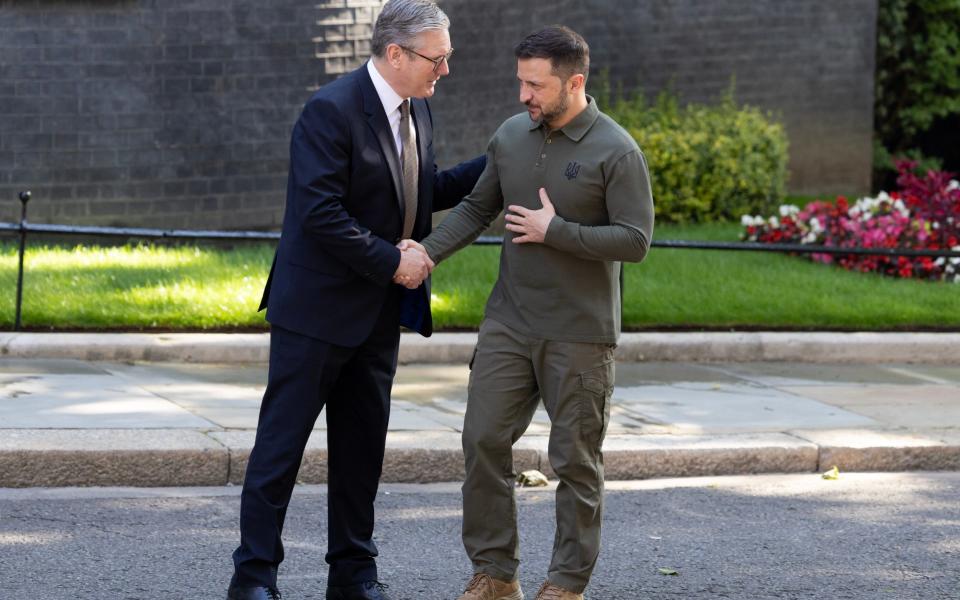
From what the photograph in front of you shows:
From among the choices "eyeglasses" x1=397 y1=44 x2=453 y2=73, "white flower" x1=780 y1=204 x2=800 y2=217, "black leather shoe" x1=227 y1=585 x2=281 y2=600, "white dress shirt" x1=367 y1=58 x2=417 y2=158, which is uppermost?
"eyeglasses" x1=397 y1=44 x2=453 y2=73

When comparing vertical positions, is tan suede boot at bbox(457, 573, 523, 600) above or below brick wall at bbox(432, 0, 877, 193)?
below

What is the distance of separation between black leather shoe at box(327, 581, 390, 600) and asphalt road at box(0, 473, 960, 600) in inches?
5.8

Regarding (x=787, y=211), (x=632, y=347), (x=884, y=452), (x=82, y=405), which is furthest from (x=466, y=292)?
(x=787, y=211)

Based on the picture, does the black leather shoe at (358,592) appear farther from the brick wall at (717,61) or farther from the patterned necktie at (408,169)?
the brick wall at (717,61)

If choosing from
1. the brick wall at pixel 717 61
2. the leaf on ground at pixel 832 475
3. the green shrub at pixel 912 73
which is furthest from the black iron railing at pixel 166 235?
the green shrub at pixel 912 73

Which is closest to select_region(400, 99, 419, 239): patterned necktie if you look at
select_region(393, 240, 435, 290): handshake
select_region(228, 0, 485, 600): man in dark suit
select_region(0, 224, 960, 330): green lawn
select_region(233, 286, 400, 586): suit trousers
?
select_region(228, 0, 485, 600): man in dark suit

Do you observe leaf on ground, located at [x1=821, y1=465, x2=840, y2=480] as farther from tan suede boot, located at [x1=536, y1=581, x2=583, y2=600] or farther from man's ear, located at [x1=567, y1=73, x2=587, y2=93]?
man's ear, located at [x1=567, y1=73, x2=587, y2=93]

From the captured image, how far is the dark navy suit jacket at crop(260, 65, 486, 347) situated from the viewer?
4777 mm

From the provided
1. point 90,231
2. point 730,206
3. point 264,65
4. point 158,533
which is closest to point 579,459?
point 158,533

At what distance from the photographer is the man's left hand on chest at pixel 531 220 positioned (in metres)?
4.83

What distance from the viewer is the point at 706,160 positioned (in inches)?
637

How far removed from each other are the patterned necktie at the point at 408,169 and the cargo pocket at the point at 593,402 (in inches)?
31.6

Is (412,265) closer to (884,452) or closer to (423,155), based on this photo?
(423,155)

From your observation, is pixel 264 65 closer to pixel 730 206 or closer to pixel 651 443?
pixel 730 206
